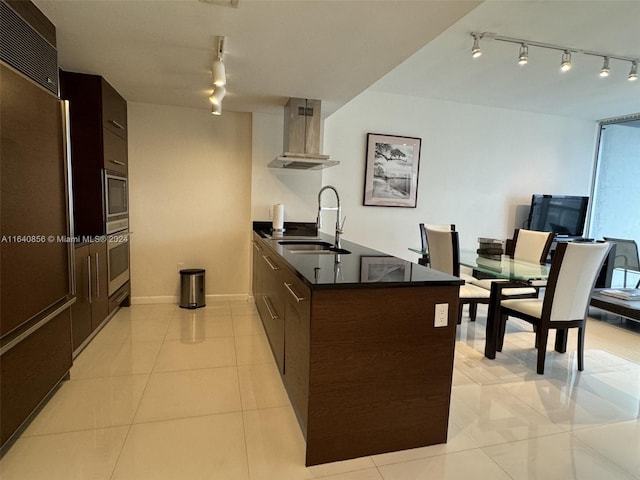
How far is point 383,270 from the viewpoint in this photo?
1.92 m

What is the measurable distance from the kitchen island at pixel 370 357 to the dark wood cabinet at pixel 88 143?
7.28 ft

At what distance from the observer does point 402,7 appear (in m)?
1.83

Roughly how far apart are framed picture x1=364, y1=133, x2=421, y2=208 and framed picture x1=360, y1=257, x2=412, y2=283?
2637mm

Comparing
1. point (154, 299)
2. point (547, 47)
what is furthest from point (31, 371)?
point (547, 47)

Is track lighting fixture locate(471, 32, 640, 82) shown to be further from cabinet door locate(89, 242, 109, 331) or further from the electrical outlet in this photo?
cabinet door locate(89, 242, 109, 331)

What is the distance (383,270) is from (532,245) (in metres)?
2.79

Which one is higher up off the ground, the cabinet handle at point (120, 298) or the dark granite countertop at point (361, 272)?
the dark granite countertop at point (361, 272)

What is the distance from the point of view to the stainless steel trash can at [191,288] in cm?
398

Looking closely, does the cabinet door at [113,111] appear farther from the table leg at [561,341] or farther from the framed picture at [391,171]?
the table leg at [561,341]

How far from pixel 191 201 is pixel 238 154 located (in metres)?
0.78

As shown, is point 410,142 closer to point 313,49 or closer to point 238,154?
point 238,154

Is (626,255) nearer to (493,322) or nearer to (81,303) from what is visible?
(493,322)

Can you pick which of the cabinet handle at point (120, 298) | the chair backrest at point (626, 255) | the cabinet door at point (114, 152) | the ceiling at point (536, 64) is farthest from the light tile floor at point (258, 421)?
the ceiling at point (536, 64)

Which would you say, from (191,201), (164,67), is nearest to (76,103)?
(164,67)
